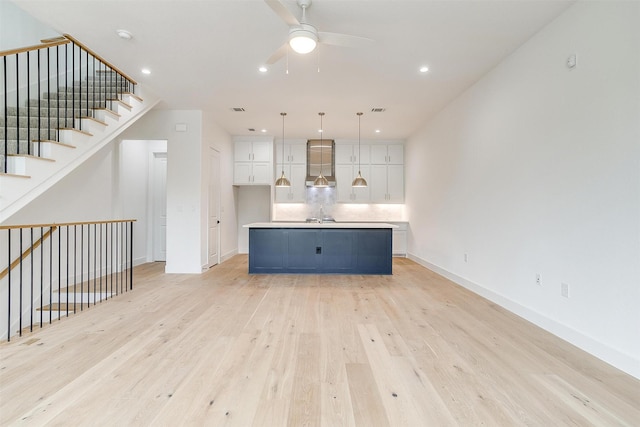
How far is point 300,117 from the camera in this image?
598cm

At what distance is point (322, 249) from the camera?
5422 mm

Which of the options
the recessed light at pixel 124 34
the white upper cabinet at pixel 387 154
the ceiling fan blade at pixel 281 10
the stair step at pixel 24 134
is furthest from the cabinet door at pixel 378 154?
the stair step at pixel 24 134

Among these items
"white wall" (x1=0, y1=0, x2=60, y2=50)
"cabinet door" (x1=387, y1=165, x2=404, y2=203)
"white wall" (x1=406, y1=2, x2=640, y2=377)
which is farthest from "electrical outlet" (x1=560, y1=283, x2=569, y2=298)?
"white wall" (x1=0, y1=0, x2=60, y2=50)

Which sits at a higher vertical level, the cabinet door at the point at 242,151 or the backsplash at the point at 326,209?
the cabinet door at the point at 242,151

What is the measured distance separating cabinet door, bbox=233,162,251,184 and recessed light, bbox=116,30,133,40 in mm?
4326

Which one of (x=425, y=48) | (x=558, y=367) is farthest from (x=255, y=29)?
(x=558, y=367)

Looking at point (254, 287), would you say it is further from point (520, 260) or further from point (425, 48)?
point (425, 48)

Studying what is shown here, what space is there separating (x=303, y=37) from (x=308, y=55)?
1.11 m

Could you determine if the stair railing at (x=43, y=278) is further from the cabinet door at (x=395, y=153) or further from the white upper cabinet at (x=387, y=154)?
the cabinet door at (x=395, y=153)

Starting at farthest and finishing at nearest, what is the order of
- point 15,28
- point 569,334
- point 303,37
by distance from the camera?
point 15,28 → point 569,334 → point 303,37

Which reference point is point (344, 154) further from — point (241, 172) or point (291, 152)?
point (241, 172)

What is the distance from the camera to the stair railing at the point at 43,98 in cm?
322

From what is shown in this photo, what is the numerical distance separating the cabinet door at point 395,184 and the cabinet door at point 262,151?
123 inches

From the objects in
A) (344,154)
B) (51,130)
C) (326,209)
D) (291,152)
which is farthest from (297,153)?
(51,130)
